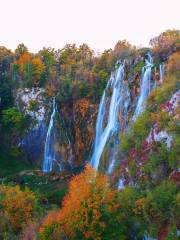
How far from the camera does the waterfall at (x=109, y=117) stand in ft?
140

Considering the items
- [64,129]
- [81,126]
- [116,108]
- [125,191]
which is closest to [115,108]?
[116,108]

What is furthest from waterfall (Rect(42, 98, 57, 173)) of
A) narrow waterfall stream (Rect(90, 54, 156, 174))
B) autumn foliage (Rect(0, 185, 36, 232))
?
autumn foliage (Rect(0, 185, 36, 232))

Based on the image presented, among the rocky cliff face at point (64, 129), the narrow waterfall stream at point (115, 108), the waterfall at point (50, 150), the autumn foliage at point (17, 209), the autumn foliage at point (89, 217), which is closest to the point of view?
the autumn foliage at point (89, 217)

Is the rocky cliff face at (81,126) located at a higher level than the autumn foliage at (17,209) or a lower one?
higher

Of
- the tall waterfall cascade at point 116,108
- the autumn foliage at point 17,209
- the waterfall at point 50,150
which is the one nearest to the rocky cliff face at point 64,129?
the waterfall at point 50,150

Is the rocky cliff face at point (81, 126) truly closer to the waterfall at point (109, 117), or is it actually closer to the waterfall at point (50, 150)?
the waterfall at point (109, 117)

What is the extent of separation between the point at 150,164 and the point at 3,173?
79.1 feet

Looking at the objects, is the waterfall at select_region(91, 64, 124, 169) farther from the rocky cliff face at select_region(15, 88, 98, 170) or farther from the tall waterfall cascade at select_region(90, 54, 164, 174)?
the rocky cliff face at select_region(15, 88, 98, 170)

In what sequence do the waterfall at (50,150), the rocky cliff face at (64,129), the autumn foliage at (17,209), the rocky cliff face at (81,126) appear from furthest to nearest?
the waterfall at (50,150), the rocky cliff face at (64,129), the rocky cliff face at (81,126), the autumn foliage at (17,209)

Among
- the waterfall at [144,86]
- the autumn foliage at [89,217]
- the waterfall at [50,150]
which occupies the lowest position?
the autumn foliage at [89,217]

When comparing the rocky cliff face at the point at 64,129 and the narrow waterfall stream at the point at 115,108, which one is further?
the rocky cliff face at the point at 64,129

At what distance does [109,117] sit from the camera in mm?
44125

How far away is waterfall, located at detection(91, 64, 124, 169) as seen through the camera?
42750 mm

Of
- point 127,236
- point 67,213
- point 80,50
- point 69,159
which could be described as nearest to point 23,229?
point 67,213
